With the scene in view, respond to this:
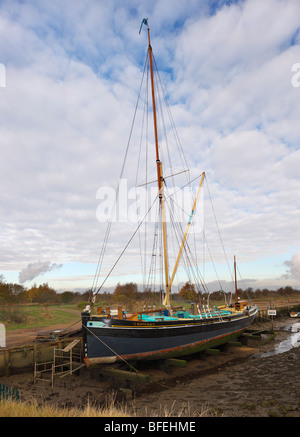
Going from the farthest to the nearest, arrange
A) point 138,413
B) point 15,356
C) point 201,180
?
point 201,180 < point 15,356 < point 138,413

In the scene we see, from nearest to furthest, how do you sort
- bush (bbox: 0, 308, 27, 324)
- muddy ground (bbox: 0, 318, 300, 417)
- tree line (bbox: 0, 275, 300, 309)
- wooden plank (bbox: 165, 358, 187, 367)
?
muddy ground (bbox: 0, 318, 300, 417) → wooden plank (bbox: 165, 358, 187, 367) → bush (bbox: 0, 308, 27, 324) → tree line (bbox: 0, 275, 300, 309)

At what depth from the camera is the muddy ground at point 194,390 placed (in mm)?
13492

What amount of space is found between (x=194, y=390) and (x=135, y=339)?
4.65 meters

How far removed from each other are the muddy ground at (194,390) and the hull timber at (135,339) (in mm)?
1481

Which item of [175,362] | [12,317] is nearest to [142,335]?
[175,362]

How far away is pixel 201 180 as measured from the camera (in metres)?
31.9

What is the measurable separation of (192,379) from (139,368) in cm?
389

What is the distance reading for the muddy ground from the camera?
13492 millimetres

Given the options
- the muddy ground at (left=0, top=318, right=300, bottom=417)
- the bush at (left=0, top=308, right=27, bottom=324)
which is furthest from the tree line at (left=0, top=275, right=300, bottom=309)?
the muddy ground at (left=0, top=318, right=300, bottom=417)

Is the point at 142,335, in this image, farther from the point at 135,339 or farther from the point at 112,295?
the point at 112,295

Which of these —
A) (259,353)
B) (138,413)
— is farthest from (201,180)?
(138,413)

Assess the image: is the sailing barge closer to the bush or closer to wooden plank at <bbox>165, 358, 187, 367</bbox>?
wooden plank at <bbox>165, 358, 187, 367</bbox>

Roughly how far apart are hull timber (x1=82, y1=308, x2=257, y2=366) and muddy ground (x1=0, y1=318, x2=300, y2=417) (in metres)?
1.48
